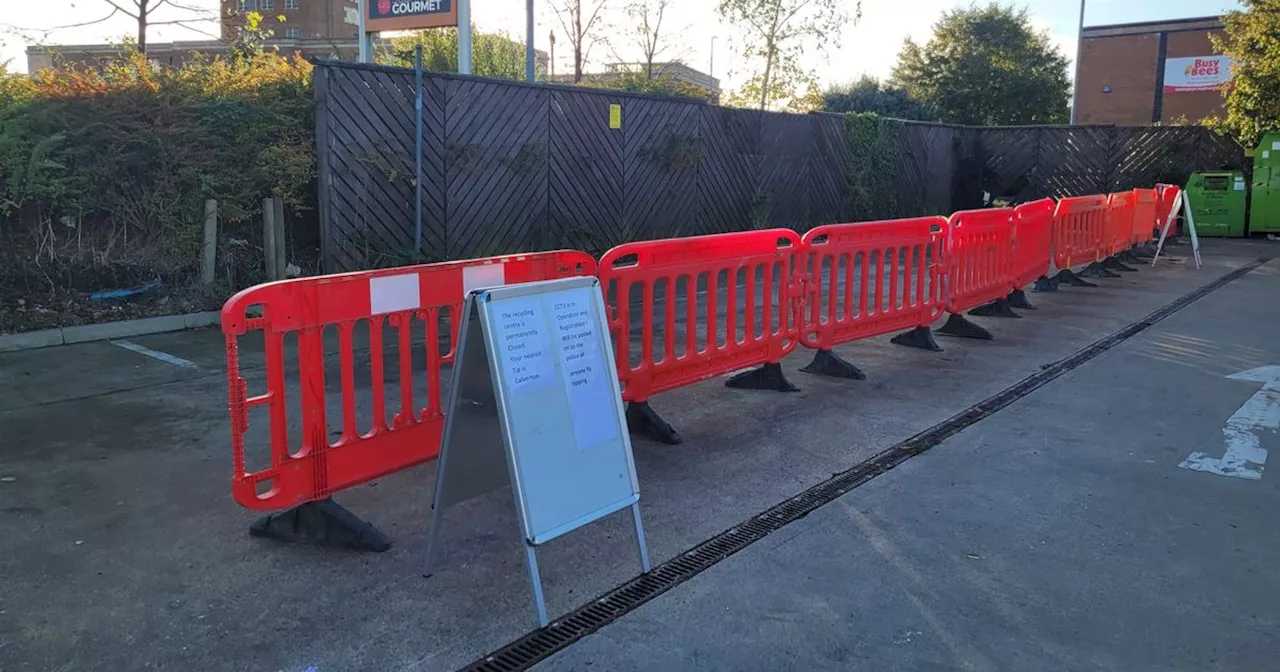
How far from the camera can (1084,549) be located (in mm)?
4141

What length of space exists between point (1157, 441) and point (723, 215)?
10.6 metres

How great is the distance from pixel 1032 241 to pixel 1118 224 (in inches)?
188

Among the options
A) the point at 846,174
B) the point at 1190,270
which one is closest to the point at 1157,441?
the point at 1190,270

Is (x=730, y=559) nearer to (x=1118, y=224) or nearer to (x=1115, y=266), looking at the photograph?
(x=1118, y=224)

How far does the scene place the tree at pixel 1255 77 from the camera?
21.3 m

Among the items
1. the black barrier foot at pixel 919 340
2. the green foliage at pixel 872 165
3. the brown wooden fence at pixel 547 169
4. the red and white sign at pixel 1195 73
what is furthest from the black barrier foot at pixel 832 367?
the red and white sign at pixel 1195 73

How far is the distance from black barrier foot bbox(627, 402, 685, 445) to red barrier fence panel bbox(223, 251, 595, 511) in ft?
3.40

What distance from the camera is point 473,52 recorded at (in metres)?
18.5

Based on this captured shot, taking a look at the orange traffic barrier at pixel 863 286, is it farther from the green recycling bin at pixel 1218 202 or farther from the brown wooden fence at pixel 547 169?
the green recycling bin at pixel 1218 202

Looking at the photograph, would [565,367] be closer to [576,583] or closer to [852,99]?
[576,583]

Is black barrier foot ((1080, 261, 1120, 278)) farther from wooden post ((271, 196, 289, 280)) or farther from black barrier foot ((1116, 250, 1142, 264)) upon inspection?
wooden post ((271, 196, 289, 280))

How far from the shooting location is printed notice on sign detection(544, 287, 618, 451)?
370 cm

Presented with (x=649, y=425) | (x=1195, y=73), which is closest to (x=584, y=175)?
(x=649, y=425)

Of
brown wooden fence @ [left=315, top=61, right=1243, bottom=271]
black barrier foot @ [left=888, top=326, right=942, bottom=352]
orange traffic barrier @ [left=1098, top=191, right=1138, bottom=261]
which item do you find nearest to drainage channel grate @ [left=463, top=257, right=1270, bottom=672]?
black barrier foot @ [left=888, top=326, right=942, bottom=352]
